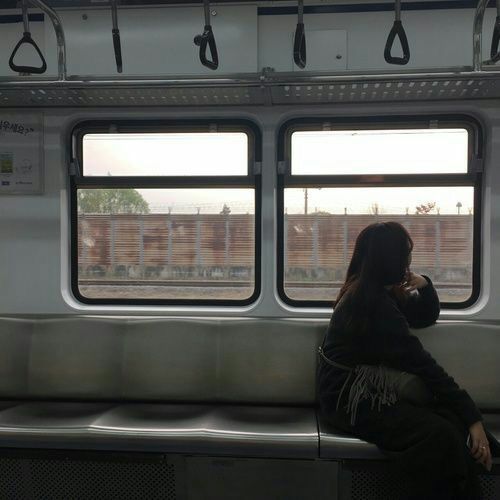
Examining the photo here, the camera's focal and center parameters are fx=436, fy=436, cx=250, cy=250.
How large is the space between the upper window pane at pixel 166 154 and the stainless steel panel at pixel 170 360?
95 centimetres

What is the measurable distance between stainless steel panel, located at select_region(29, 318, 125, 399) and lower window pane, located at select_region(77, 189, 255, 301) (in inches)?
12.1

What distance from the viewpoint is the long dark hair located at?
6.25ft

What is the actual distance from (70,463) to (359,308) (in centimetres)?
156

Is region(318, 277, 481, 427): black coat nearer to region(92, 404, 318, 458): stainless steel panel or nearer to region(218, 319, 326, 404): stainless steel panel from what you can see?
region(92, 404, 318, 458): stainless steel panel

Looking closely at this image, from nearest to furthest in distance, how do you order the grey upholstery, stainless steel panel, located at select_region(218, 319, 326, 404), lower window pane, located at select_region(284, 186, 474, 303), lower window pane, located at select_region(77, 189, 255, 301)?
the grey upholstery, stainless steel panel, located at select_region(218, 319, 326, 404), lower window pane, located at select_region(284, 186, 474, 303), lower window pane, located at select_region(77, 189, 255, 301)

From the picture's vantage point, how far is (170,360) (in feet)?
8.31

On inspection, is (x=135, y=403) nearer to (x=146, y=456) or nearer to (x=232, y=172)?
(x=146, y=456)

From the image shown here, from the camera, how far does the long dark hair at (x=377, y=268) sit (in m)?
1.90

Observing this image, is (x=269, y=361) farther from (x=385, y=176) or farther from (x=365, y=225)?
(x=385, y=176)

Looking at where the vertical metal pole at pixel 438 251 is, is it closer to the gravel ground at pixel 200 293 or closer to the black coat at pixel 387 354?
the gravel ground at pixel 200 293

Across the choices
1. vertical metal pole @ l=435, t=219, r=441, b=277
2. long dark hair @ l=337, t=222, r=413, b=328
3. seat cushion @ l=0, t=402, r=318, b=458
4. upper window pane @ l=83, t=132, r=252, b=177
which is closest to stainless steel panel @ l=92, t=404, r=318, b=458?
seat cushion @ l=0, t=402, r=318, b=458

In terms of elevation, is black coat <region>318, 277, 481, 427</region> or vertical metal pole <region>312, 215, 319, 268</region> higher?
vertical metal pole <region>312, 215, 319, 268</region>

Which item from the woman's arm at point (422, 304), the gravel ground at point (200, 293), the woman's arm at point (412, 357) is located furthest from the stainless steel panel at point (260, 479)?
the gravel ground at point (200, 293)

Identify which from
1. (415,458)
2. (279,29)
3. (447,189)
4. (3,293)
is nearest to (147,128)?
(279,29)
